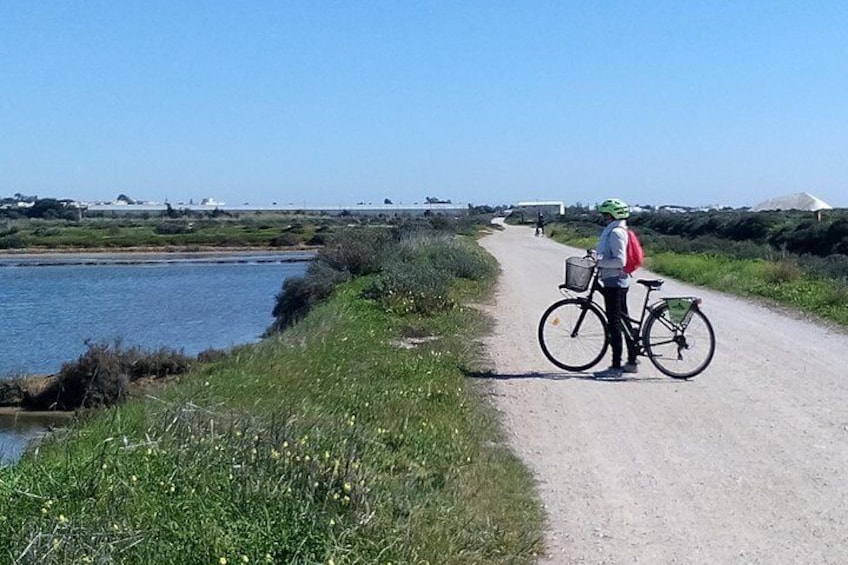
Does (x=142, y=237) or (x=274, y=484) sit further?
(x=142, y=237)

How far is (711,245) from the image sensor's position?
40250mm

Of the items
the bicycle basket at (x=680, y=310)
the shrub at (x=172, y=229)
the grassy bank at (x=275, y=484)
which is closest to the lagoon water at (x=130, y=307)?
the bicycle basket at (x=680, y=310)

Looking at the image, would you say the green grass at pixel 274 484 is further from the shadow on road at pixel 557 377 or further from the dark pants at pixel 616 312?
the dark pants at pixel 616 312

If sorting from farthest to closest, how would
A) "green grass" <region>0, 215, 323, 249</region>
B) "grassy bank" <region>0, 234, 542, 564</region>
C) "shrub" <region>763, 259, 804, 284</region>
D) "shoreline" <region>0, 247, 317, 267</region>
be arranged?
"green grass" <region>0, 215, 323, 249</region> < "shoreline" <region>0, 247, 317, 267</region> < "shrub" <region>763, 259, 804, 284</region> < "grassy bank" <region>0, 234, 542, 564</region>

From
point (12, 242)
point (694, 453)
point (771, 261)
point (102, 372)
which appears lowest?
point (12, 242)

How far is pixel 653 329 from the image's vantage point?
11.9 metres

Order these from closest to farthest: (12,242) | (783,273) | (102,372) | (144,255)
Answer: (102,372) < (783,273) < (144,255) < (12,242)

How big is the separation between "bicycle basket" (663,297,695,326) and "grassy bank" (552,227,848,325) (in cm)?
584

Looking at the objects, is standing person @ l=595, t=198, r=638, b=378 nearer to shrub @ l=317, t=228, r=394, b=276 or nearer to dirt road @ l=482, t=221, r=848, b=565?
dirt road @ l=482, t=221, r=848, b=565

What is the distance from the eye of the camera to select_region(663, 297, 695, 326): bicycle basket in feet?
Answer: 38.8

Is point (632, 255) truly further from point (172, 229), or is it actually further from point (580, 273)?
point (172, 229)

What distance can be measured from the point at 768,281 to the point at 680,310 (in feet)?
38.8

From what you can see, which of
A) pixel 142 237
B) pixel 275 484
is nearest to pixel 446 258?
pixel 275 484

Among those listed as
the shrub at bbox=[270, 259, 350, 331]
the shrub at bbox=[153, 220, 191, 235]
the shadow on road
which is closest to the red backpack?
the shadow on road
